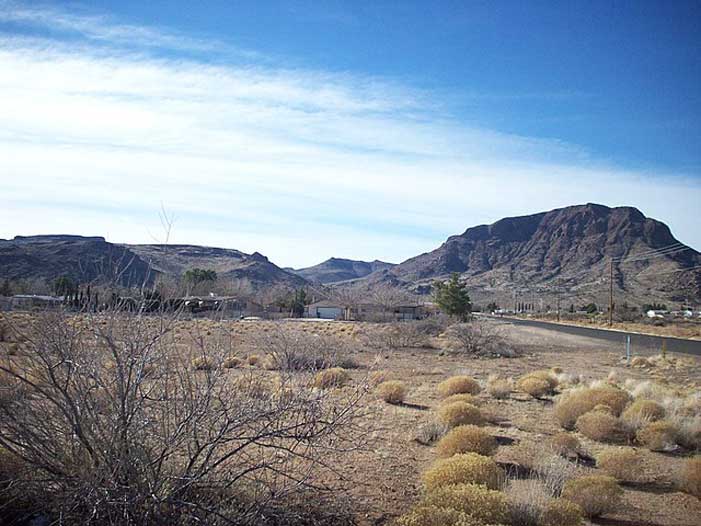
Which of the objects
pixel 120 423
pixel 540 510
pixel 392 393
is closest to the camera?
pixel 120 423

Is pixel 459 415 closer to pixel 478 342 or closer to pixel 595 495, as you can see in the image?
pixel 595 495

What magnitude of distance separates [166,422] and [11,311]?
2007mm

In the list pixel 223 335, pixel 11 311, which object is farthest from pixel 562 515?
pixel 11 311

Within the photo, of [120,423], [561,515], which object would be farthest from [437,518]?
[120,423]

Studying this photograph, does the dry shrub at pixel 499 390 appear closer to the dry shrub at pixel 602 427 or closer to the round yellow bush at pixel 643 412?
the round yellow bush at pixel 643 412

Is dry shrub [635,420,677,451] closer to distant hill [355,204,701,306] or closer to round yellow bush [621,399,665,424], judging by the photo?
round yellow bush [621,399,665,424]

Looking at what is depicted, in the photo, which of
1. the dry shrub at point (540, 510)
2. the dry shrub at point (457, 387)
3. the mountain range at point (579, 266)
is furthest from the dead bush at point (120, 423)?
the mountain range at point (579, 266)

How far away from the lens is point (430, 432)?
12.3 m

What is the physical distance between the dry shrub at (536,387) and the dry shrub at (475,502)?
36.5 ft

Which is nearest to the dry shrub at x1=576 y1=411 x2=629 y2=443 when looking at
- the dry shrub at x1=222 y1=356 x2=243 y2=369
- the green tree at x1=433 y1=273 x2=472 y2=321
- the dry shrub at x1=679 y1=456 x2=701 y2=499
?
the dry shrub at x1=679 y1=456 x2=701 y2=499

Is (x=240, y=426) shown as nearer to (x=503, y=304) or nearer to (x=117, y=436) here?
(x=117, y=436)

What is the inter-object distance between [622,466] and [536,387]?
8.28m

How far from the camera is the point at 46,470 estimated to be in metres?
6.31

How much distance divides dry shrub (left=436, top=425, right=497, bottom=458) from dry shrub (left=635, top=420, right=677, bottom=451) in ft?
11.3
